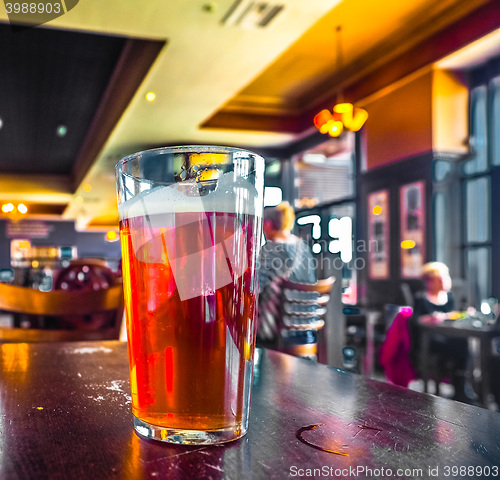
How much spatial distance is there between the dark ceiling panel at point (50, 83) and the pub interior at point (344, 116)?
3 cm

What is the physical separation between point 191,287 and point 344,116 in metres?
5.96

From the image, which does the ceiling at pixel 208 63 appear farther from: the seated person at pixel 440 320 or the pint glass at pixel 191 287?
the pint glass at pixel 191 287

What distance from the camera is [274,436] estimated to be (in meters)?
0.40

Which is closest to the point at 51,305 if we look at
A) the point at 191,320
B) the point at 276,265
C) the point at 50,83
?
the point at 191,320

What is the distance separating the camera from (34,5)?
11.3 feet

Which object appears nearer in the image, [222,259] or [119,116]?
[222,259]

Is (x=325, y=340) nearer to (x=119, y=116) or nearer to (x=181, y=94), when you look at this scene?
(x=181, y=94)

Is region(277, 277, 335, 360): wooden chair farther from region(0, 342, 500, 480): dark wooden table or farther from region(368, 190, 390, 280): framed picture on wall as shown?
region(368, 190, 390, 280): framed picture on wall

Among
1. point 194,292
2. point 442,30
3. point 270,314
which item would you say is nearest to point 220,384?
point 194,292

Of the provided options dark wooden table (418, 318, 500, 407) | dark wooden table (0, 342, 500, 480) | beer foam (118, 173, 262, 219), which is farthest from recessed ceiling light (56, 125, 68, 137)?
beer foam (118, 173, 262, 219)

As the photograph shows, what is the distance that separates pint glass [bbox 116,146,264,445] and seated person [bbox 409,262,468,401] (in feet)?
13.0

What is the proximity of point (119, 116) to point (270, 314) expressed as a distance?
5123 mm

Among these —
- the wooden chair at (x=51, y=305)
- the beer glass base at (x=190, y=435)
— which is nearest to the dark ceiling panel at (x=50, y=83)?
the wooden chair at (x=51, y=305)

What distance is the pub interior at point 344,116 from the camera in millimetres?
4211
